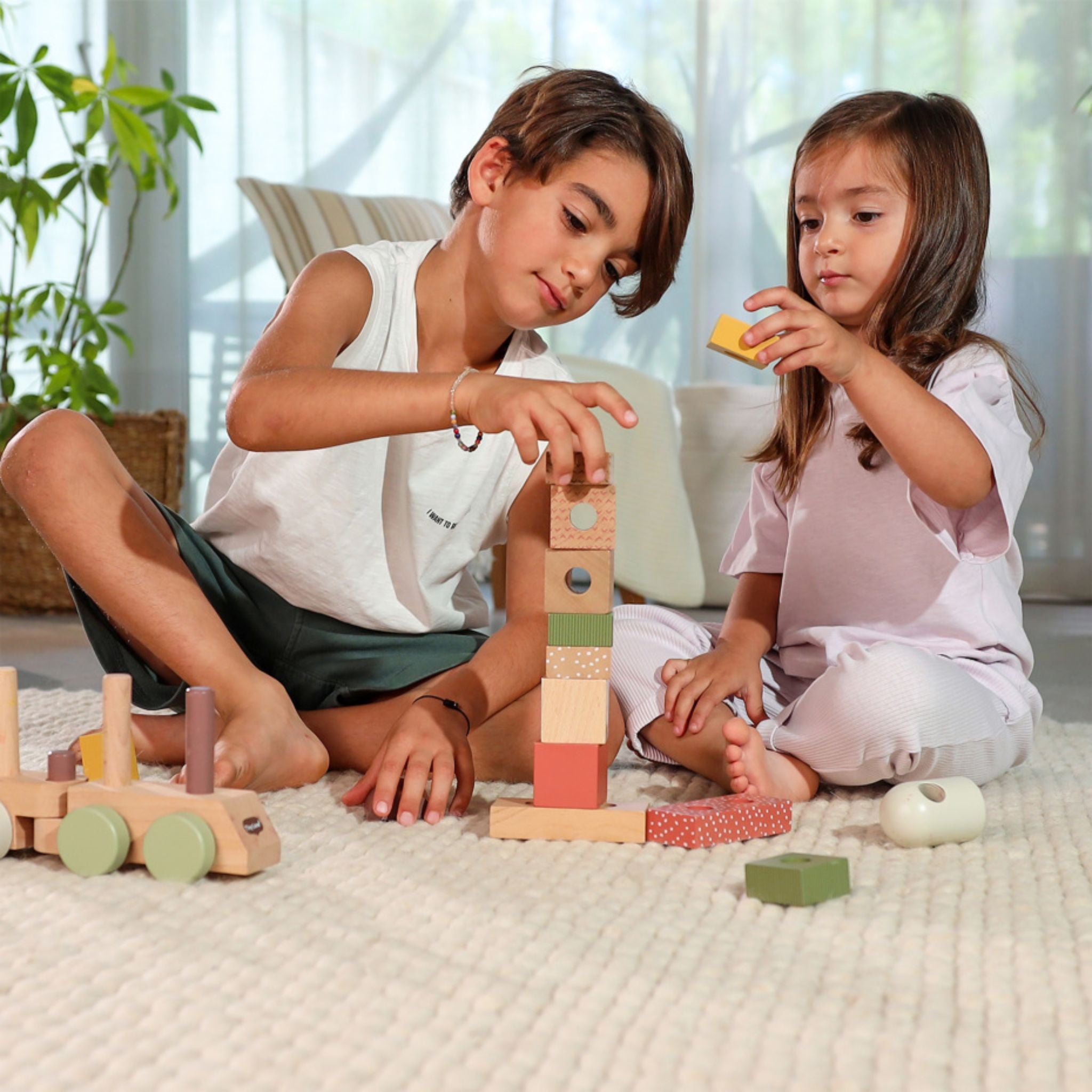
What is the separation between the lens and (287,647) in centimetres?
111

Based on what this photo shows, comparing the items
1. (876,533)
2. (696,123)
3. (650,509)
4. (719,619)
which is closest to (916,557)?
(876,533)

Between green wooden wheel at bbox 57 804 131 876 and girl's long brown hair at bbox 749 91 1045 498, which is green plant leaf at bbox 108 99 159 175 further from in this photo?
green wooden wheel at bbox 57 804 131 876

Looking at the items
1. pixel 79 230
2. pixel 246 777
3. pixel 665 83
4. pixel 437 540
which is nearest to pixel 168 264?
pixel 79 230

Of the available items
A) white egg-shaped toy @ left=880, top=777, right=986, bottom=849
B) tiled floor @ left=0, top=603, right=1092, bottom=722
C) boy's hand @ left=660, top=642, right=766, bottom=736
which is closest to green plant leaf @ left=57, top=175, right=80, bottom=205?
tiled floor @ left=0, top=603, right=1092, bottom=722

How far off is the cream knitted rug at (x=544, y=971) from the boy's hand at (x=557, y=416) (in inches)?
9.6

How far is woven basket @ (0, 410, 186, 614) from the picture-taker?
229cm

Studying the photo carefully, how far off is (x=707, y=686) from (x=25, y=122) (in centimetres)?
159

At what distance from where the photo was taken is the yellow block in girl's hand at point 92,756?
0.80 m

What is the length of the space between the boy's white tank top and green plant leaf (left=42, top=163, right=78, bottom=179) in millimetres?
1337

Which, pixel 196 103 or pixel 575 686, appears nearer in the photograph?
pixel 575 686

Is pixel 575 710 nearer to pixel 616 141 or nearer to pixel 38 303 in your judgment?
pixel 616 141

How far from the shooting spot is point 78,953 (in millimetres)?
598

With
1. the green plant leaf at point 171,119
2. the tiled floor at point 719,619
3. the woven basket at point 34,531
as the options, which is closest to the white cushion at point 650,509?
the tiled floor at point 719,619

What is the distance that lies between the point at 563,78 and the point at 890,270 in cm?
32
